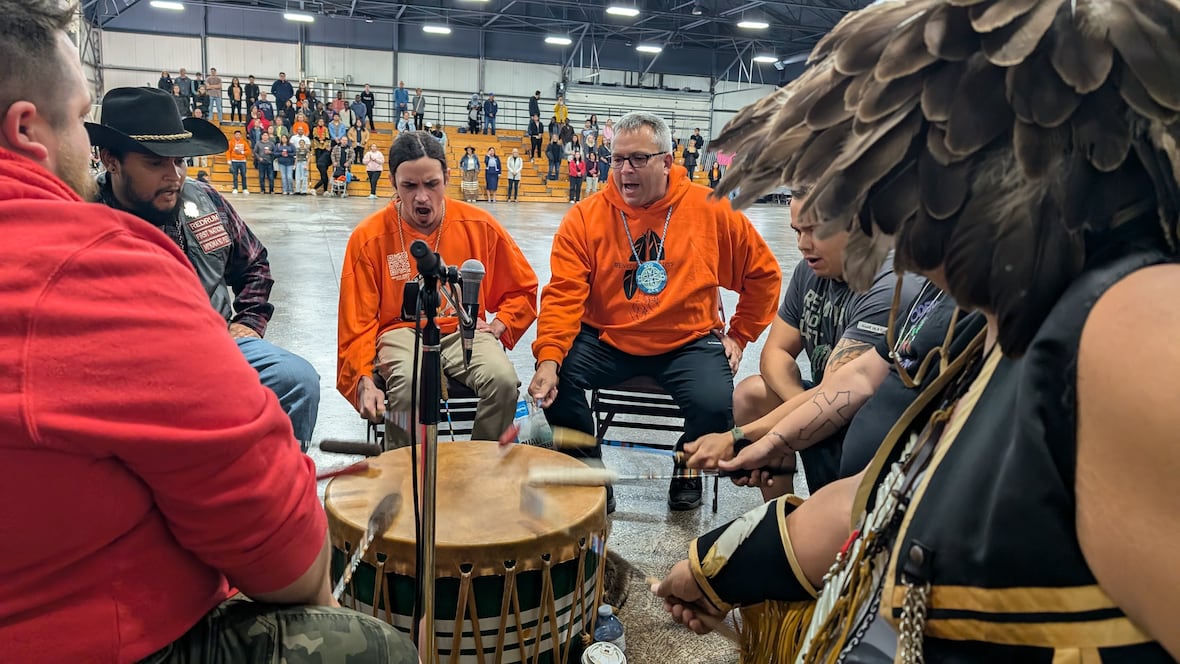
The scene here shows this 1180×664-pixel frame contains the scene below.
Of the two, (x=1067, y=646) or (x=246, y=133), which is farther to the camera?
(x=246, y=133)

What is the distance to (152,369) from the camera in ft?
2.96

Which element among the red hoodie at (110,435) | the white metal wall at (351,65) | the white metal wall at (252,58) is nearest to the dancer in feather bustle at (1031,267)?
the red hoodie at (110,435)

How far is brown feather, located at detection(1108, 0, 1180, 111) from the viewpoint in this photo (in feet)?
1.98

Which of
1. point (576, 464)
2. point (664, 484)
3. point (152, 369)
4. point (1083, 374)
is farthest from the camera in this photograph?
point (664, 484)

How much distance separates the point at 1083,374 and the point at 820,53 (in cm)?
41

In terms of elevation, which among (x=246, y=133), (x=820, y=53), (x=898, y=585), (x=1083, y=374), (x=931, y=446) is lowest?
(x=898, y=585)

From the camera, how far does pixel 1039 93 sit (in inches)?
24.8

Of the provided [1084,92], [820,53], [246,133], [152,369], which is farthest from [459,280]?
[246,133]

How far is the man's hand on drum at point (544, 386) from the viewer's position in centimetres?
321

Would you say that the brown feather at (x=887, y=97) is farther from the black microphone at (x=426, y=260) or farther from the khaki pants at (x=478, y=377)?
the khaki pants at (x=478, y=377)

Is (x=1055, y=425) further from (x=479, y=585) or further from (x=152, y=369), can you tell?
(x=479, y=585)

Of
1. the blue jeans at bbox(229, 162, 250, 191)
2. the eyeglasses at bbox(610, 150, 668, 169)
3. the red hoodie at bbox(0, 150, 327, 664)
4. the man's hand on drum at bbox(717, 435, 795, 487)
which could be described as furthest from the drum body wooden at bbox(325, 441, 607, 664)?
the blue jeans at bbox(229, 162, 250, 191)

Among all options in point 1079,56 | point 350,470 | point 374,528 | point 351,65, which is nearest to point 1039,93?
point 1079,56

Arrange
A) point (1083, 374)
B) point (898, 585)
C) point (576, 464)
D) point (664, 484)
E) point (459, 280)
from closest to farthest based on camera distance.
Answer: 1. point (1083, 374)
2. point (898, 585)
3. point (459, 280)
4. point (576, 464)
5. point (664, 484)
